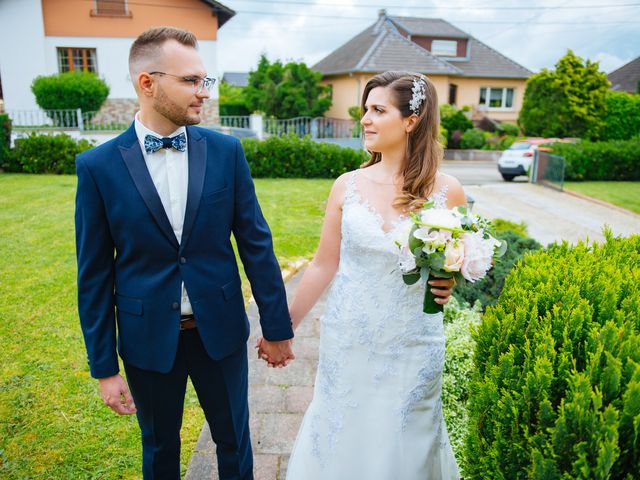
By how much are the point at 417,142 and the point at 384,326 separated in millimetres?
1001

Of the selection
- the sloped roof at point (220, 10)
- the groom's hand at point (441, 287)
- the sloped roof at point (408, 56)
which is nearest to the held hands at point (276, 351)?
the groom's hand at point (441, 287)

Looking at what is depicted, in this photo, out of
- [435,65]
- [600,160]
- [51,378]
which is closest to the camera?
[51,378]

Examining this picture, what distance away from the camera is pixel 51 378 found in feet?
14.5

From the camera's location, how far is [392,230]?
9.05ft

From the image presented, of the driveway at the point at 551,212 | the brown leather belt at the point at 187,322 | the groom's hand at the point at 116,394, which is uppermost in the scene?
the brown leather belt at the point at 187,322

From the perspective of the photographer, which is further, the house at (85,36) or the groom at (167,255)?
the house at (85,36)

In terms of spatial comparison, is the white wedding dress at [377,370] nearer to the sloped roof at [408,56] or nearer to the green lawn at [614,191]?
the green lawn at [614,191]

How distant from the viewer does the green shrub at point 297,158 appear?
16.3 metres

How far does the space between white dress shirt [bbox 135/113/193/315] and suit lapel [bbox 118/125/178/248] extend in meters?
0.04

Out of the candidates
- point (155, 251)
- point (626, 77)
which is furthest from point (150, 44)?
point (626, 77)

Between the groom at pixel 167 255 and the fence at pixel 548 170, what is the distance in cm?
1715

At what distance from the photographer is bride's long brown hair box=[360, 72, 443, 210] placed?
A: 9.17ft

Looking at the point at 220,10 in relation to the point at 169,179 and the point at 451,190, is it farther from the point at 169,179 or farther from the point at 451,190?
the point at 169,179

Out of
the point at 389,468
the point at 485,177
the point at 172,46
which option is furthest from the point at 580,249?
the point at 485,177
